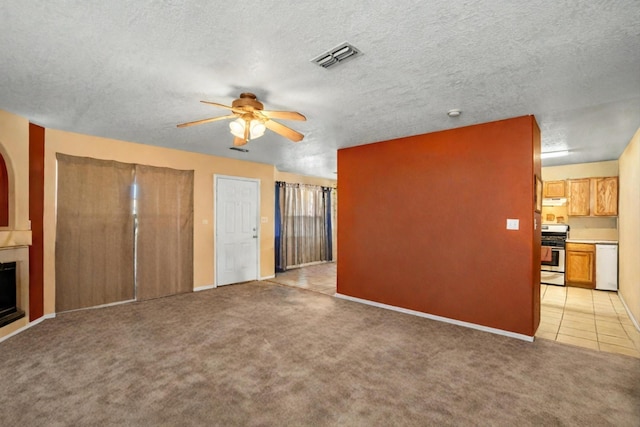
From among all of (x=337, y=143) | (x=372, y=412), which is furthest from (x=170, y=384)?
(x=337, y=143)

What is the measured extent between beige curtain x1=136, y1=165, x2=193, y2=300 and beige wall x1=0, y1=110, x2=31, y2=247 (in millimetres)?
1280

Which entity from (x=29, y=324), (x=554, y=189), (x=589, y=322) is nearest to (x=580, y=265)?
(x=554, y=189)

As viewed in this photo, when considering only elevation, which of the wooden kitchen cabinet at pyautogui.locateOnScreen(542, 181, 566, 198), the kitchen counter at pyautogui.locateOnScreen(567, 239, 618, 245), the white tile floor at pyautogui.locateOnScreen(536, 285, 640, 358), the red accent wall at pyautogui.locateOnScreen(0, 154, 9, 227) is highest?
the wooden kitchen cabinet at pyautogui.locateOnScreen(542, 181, 566, 198)

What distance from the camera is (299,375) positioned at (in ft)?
8.45

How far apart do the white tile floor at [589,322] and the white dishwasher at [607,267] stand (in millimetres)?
176

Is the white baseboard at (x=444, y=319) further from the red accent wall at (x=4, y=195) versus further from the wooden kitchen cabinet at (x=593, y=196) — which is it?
the red accent wall at (x=4, y=195)

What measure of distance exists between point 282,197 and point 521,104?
17.7 ft

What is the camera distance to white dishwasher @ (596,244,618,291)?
5.43 metres

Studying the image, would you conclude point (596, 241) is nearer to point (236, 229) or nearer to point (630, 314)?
point (630, 314)

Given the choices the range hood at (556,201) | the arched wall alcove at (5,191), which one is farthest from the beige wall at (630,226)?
the arched wall alcove at (5,191)

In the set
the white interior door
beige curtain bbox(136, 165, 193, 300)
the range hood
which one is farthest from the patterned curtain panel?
the range hood

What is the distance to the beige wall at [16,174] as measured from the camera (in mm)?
3348

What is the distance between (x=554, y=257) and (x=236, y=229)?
592cm

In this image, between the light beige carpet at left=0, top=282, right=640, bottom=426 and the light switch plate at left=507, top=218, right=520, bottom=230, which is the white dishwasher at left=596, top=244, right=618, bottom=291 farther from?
the light switch plate at left=507, top=218, right=520, bottom=230
